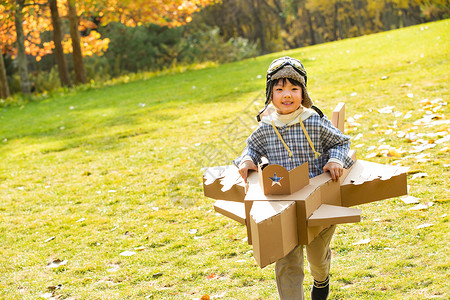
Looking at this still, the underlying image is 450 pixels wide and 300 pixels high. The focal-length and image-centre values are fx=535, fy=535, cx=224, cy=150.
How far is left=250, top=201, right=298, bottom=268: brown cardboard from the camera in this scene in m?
2.08

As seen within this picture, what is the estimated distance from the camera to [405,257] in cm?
342

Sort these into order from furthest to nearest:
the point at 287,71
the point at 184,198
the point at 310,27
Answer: the point at 310,27 → the point at 184,198 → the point at 287,71

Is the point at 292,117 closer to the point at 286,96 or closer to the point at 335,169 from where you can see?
the point at 286,96

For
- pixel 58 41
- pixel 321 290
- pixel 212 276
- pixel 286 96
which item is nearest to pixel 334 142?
pixel 286 96

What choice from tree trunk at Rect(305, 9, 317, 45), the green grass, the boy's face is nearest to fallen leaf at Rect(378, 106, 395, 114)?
the green grass

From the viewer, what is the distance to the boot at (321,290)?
117 inches

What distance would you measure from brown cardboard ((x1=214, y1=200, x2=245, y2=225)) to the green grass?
2.81ft

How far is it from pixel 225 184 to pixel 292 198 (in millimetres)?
580

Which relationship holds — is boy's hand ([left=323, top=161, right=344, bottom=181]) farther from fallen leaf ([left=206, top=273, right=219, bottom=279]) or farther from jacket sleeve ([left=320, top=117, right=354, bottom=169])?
fallen leaf ([left=206, top=273, right=219, bottom=279])

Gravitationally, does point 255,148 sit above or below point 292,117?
below

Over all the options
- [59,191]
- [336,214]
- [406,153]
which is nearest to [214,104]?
[59,191]

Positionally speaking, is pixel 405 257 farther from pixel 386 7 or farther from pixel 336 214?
pixel 386 7

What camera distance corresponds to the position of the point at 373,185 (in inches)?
99.7

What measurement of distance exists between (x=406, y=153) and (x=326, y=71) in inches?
262
